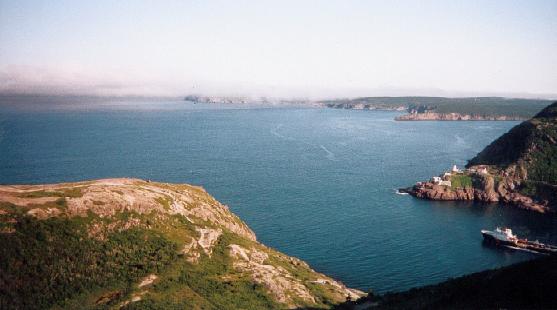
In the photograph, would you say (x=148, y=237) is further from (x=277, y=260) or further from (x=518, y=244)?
→ (x=518, y=244)

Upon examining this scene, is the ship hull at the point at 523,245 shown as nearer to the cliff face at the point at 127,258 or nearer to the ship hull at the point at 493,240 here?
the ship hull at the point at 493,240

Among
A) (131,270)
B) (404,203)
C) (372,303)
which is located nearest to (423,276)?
(372,303)

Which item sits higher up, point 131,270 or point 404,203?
point 131,270

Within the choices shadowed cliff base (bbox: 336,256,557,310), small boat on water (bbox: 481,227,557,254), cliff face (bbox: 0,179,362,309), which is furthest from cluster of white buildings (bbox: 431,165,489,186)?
shadowed cliff base (bbox: 336,256,557,310)

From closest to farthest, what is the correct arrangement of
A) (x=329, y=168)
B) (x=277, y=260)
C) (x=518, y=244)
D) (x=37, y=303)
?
1. (x=37, y=303)
2. (x=277, y=260)
3. (x=518, y=244)
4. (x=329, y=168)

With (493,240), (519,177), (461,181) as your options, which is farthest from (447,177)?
(493,240)

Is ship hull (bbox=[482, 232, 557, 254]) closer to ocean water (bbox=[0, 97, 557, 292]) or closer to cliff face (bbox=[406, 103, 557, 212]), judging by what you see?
ocean water (bbox=[0, 97, 557, 292])

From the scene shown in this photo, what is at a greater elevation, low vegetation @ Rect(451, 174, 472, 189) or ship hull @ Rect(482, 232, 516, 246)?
low vegetation @ Rect(451, 174, 472, 189)
